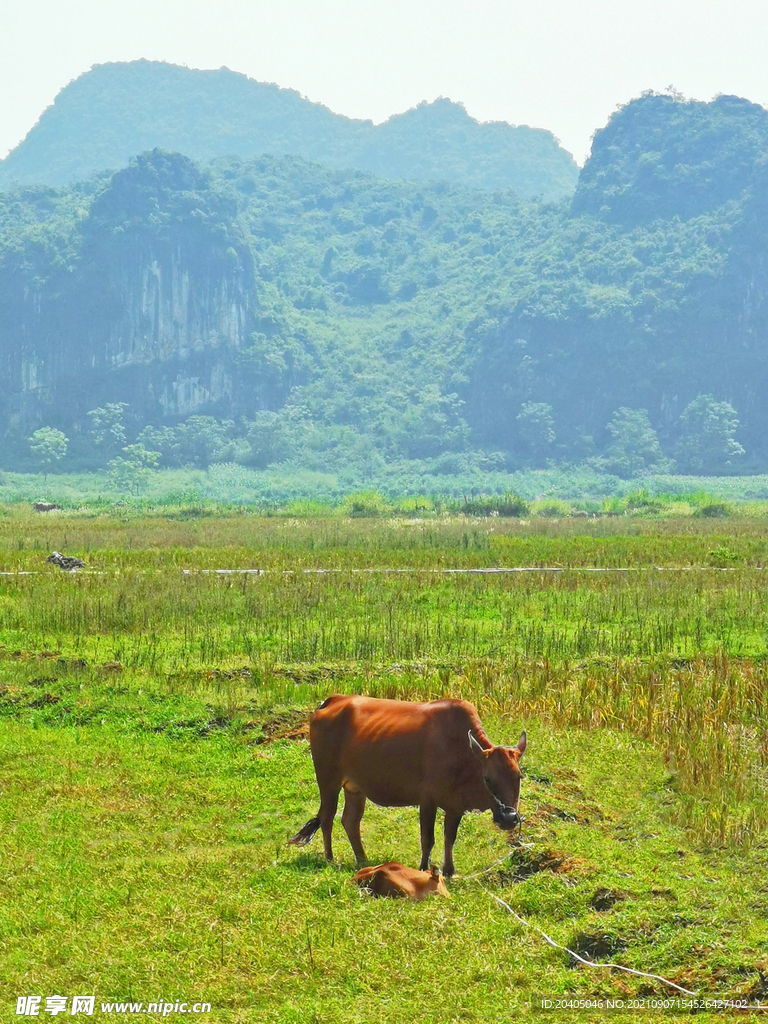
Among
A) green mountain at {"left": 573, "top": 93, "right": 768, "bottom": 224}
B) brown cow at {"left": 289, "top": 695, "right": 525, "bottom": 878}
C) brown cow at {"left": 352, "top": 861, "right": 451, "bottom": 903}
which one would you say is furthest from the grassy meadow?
green mountain at {"left": 573, "top": 93, "right": 768, "bottom": 224}

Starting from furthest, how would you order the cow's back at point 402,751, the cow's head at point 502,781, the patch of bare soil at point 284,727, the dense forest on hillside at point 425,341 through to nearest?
the dense forest on hillside at point 425,341, the patch of bare soil at point 284,727, the cow's back at point 402,751, the cow's head at point 502,781

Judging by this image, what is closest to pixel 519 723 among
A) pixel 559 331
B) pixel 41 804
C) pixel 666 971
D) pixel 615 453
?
pixel 41 804

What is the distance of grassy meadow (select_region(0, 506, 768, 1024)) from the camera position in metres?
5.71

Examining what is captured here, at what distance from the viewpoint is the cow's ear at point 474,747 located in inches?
254

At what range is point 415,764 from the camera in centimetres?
681

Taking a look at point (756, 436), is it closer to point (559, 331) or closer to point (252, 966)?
point (559, 331)

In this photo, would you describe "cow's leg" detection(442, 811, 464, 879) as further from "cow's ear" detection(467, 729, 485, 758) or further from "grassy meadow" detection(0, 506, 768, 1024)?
"cow's ear" detection(467, 729, 485, 758)

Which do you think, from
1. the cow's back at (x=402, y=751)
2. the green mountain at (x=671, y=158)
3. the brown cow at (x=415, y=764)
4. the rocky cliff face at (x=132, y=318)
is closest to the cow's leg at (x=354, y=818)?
the brown cow at (x=415, y=764)

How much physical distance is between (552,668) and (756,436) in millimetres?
103242

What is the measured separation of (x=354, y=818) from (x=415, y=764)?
0.70 meters

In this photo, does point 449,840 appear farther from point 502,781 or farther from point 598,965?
point 598,965

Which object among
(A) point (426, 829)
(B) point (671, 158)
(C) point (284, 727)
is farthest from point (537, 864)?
(B) point (671, 158)

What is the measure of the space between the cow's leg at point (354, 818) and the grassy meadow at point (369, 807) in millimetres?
152

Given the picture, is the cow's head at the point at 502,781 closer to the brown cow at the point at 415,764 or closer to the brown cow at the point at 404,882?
the brown cow at the point at 415,764
